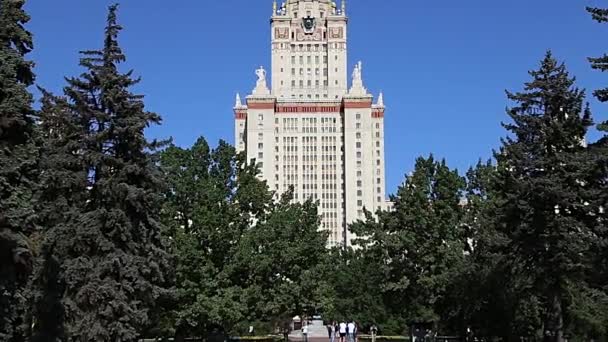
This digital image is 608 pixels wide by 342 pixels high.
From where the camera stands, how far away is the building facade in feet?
477

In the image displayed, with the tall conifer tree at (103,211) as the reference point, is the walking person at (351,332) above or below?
below

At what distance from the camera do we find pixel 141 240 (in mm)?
29094

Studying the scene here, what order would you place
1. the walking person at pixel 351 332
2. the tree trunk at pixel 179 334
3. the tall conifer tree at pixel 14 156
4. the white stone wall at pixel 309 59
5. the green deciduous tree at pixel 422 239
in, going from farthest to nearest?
the white stone wall at pixel 309 59, the walking person at pixel 351 332, the green deciduous tree at pixel 422 239, the tree trunk at pixel 179 334, the tall conifer tree at pixel 14 156

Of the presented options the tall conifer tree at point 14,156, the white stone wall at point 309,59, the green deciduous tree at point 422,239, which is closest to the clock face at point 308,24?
the white stone wall at point 309,59

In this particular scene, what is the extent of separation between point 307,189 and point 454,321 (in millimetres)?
102857

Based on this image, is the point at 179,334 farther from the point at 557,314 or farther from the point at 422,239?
the point at 557,314

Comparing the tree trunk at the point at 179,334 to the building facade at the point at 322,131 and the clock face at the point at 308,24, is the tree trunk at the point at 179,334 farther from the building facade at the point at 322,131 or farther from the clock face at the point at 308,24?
the clock face at the point at 308,24

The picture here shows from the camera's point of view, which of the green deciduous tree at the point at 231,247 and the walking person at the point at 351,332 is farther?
the walking person at the point at 351,332

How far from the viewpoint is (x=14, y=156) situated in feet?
70.6

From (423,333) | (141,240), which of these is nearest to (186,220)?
(141,240)

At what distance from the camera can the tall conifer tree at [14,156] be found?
2073 centimetres

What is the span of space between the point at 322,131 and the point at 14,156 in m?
128

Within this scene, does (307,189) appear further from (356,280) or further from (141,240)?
(141,240)

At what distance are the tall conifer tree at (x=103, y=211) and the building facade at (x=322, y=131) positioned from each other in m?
114
